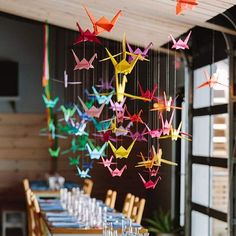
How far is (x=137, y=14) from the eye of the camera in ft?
25.6

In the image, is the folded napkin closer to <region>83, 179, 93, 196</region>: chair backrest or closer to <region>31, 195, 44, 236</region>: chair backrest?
<region>31, 195, 44, 236</region>: chair backrest

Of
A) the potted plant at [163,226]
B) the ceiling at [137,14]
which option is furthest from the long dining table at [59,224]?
the ceiling at [137,14]

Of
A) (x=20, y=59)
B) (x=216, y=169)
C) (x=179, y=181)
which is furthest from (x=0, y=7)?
(x=216, y=169)

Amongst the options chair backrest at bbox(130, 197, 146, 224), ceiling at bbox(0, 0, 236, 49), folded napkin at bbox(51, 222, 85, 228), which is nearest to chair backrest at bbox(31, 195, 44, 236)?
folded napkin at bbox(51, 222, 85, 228)

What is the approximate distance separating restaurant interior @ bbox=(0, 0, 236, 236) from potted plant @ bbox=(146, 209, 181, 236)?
2 centimetres

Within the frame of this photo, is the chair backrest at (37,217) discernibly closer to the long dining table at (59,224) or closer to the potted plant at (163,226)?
the long dining table at (59,224)

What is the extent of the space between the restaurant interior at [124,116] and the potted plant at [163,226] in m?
0.02

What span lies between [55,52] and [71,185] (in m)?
2.55

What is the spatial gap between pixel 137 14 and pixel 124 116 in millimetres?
1987

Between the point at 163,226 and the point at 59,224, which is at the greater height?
the point at 59,224

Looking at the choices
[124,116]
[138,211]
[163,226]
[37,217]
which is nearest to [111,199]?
[163,226]

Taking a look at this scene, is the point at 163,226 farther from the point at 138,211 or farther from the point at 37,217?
the point at 37,217

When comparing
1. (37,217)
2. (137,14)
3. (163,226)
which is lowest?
(163,226)

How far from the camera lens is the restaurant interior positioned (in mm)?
6516
